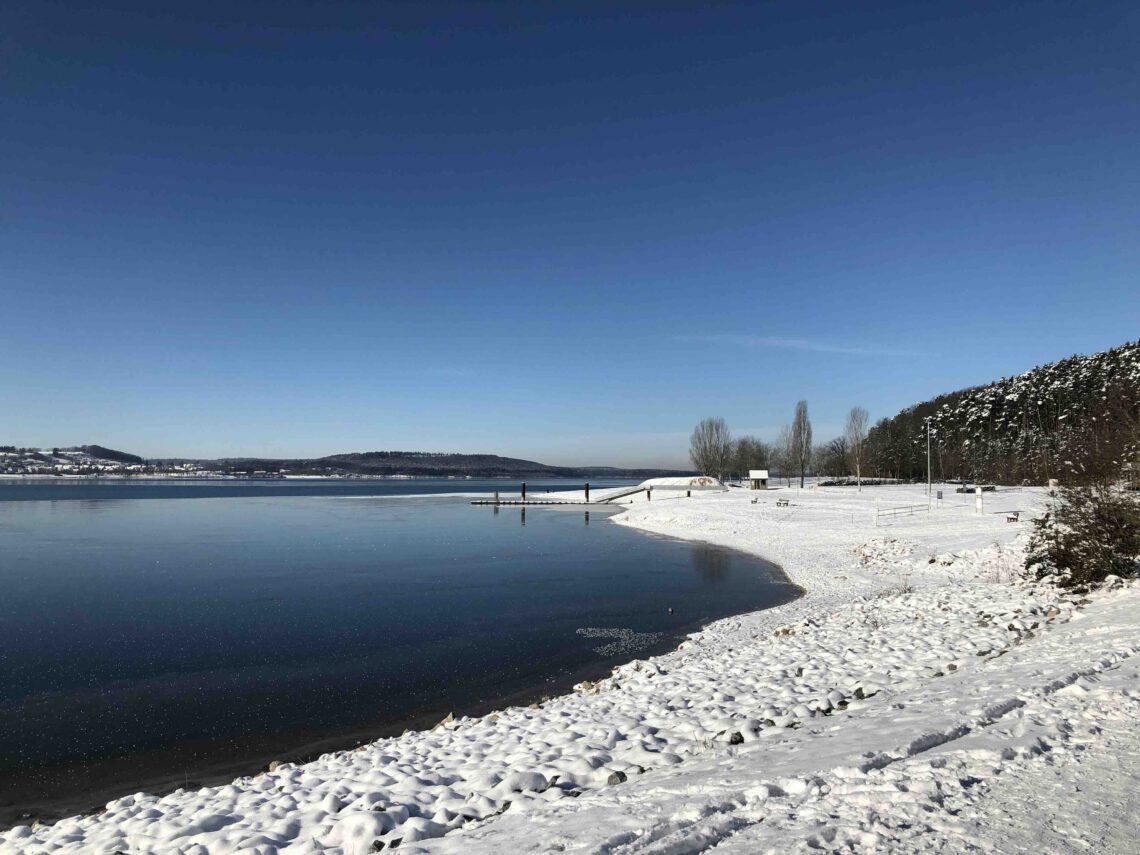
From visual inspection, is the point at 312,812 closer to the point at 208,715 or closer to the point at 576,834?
the point at 576,834

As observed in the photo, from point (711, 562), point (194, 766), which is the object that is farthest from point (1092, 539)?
point (194, 766)

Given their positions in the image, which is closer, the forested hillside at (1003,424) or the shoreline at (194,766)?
the shoreline at (194,766)

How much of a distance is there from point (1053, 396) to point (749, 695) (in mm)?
88861

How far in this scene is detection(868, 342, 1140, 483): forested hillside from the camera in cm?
6775

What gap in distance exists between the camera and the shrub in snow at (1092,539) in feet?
49.9

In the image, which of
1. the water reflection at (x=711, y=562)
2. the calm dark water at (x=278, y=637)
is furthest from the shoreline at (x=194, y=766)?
the water reflection at (x=711, y=562)

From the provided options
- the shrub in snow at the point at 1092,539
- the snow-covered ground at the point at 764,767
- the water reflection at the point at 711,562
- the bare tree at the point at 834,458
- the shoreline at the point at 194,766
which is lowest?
the shoreline at the point at 194,766

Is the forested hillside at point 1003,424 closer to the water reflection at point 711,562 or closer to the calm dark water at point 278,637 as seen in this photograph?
the water reflection at point 711,562

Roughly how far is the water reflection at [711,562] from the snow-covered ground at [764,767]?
1259 cm

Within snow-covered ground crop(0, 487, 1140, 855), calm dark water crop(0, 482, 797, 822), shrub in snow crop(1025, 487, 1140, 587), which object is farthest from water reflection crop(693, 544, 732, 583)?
snow-covered ground crop(0, 487, 1140, 855)

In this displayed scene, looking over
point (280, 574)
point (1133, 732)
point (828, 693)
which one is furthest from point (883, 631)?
point (280, 574)

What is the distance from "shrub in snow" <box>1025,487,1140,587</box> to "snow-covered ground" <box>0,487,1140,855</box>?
2531 mm

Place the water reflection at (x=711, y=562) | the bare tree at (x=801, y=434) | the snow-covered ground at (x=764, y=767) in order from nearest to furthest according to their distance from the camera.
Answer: the snow-covered ground at (x=764, y=767) < the water reflection at (x=711, y=562) < the bare tree at (x=801, y=434)

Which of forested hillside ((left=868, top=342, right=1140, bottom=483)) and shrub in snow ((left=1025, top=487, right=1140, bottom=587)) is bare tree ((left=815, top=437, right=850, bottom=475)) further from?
shrub in snow ((left=1025, top=487, right=1140, bottom=587))
